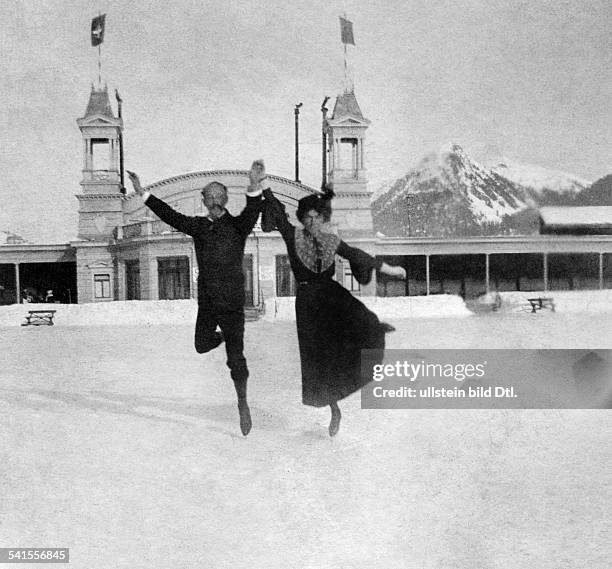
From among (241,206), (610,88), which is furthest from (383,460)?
(610,88)

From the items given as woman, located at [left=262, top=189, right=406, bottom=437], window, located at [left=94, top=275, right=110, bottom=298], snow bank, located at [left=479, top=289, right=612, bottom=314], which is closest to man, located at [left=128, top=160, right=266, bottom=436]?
woman, located at [left=262, top=189, right=406, bottom=437]

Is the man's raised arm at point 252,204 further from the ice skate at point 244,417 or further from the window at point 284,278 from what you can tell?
the ice skate at point 244,417

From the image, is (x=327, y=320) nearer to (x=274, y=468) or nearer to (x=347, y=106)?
(x=274, y=468)

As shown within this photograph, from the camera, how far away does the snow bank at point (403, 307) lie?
5.86 ft

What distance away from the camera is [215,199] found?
5.83 feet

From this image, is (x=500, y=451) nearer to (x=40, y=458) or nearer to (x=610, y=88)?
(x=610, y=88)

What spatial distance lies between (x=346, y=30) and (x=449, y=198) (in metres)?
0.75

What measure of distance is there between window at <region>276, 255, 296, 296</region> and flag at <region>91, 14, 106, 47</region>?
3.64 ft

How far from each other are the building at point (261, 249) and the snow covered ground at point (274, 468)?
6.2 inches

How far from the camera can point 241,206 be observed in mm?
1780

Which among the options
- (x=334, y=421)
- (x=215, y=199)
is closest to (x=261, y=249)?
(x=215, y=199)

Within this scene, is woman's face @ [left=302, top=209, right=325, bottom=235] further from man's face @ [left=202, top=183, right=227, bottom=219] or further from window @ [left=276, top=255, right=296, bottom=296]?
man's face @ [left=202, top=183, right=227, bottom=219]

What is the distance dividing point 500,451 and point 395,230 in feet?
2.92

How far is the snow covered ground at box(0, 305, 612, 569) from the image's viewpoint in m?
1.72
